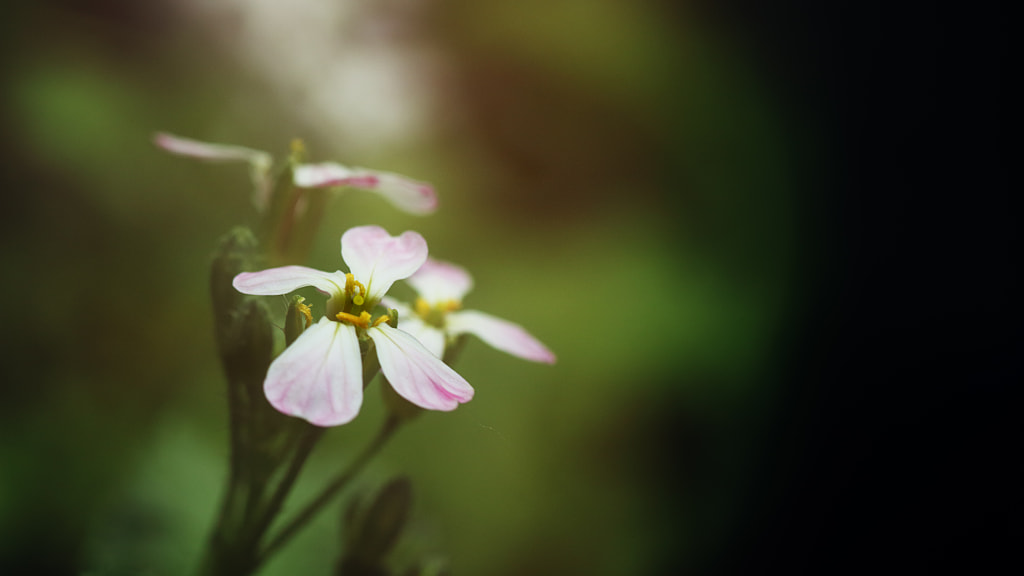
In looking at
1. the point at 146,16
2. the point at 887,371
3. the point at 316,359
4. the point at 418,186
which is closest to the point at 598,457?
the point at 887,371

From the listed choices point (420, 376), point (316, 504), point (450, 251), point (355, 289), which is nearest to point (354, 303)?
point (355, 289)

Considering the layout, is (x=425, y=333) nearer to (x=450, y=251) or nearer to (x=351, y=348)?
(x=351, y=348)

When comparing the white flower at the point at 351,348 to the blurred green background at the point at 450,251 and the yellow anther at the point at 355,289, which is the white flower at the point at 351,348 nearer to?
the yellow anther at the point at 355,289

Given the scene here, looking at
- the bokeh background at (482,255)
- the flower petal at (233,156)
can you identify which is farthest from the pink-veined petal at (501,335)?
the bokeh background at (482,255)

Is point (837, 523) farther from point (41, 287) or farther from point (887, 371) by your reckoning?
point (41, 287)

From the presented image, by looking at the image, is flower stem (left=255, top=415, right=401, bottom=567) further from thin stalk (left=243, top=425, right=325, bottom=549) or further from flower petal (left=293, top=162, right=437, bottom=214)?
flower petal (left=293, top=162, right=437, bottom=214)

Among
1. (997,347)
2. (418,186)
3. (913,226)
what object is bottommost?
(418,186)
